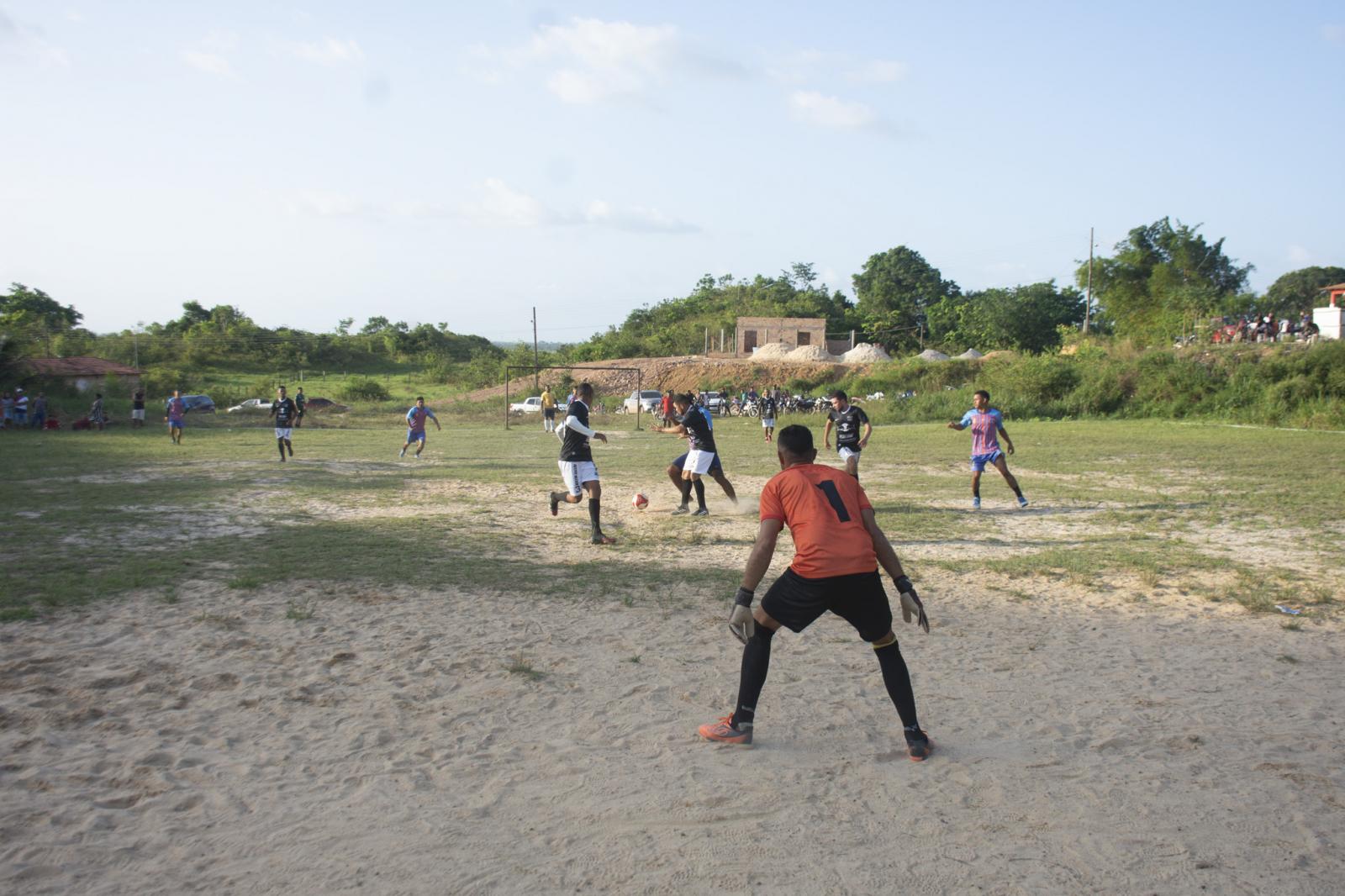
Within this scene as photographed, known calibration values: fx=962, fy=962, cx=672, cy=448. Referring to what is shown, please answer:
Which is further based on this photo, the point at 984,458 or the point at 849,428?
the point at 984,458

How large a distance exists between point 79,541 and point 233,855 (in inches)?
329

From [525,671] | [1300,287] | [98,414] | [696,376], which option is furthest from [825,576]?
[1300,287]

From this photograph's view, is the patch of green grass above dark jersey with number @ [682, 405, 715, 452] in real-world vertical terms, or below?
below

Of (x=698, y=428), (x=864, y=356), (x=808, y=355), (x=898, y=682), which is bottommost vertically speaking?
(x=898, y=682)

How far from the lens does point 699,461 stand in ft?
42.4

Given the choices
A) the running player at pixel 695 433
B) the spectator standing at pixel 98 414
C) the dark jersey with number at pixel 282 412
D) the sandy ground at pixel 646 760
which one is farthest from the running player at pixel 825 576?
the spectator standing at pixel 98 414

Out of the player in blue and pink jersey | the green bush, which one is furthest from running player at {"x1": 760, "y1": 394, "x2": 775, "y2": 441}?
the green bush

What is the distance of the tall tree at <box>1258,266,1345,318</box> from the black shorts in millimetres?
81570

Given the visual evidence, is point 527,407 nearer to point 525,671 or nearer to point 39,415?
point 39,415

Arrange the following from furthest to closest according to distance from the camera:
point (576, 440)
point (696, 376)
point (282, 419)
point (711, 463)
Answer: point (696, 376), point (282, 419), point (711, 463), point (576, 440)

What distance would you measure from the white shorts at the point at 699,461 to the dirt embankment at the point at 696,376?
1678 inches

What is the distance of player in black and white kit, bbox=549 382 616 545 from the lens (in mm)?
11172

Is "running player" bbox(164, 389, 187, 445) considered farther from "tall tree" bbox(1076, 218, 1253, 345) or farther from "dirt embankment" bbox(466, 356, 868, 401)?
"tall tree" bbox(1076, 218, 1253, 345)

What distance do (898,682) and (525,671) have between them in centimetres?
259
